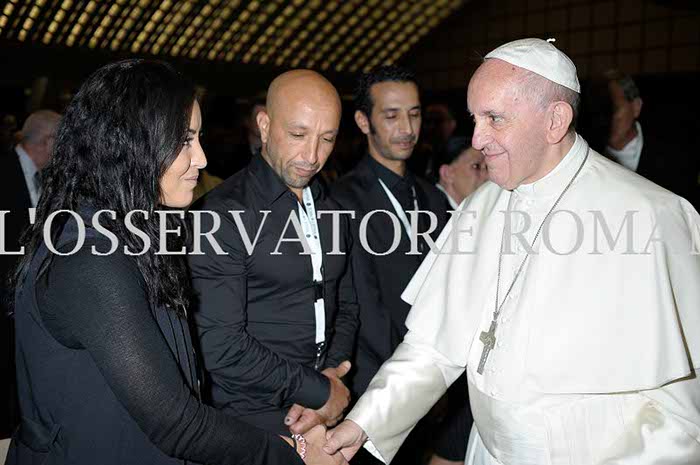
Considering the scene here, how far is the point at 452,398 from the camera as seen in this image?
3691 mm

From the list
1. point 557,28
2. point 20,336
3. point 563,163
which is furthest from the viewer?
point 557,28

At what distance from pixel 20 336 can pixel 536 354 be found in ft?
4.78

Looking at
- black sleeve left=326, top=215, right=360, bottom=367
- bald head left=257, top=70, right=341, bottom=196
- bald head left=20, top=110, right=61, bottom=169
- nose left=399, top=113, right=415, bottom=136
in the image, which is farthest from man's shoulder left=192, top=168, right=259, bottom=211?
bald head left=20, top=110, right=61, bottom=169

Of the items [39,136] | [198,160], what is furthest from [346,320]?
[39,136]

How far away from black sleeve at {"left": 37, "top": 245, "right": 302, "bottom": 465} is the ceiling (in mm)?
23797

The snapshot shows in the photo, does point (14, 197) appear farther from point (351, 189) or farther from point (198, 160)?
point (198, 160)

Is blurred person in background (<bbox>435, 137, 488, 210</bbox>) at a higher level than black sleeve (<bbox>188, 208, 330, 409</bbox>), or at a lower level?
higher

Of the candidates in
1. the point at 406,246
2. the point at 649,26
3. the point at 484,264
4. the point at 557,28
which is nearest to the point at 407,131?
the point at 406,246

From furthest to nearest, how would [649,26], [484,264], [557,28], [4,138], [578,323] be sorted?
[557,28]
[649,26]
[4,138]
[484,264]
[578,323]

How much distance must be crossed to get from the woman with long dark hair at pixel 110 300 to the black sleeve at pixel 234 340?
636mm

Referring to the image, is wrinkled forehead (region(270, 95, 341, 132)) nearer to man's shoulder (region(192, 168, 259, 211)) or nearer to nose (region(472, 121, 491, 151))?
man's shoulder (region(192, 168, 259, 211))

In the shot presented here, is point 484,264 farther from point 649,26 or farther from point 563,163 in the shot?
point 649,26

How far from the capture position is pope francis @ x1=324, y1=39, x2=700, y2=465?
1882mm

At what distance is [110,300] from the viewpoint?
144 cm
